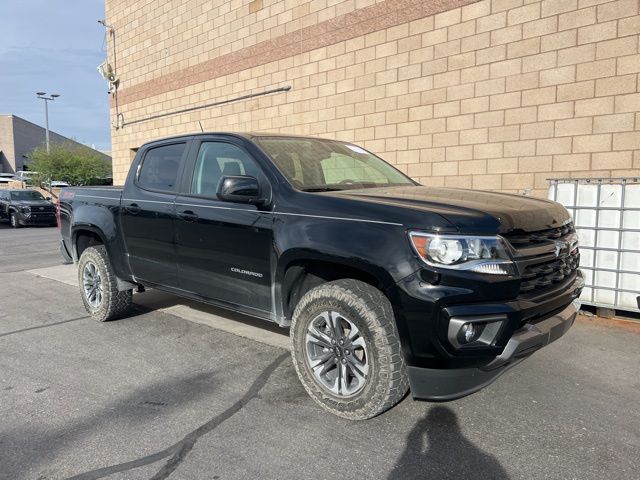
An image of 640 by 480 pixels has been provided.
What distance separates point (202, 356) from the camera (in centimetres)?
461

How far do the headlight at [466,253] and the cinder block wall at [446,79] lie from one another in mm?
4446

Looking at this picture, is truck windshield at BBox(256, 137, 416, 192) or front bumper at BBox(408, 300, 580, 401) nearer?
front bumper at BBox(408, 300, 580, 401)

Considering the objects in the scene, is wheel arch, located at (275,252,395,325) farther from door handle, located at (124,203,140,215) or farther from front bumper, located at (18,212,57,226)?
front bumper, located at (18,212,57,226)

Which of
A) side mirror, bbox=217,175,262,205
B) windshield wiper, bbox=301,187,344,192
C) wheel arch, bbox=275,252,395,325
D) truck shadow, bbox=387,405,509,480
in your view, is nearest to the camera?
truck shadow, bbox=387,405,509,480

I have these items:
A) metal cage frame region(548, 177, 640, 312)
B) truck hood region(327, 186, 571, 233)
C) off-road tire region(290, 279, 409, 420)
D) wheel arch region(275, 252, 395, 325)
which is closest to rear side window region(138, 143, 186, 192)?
wheel arch region(275, 252, 395, 325)

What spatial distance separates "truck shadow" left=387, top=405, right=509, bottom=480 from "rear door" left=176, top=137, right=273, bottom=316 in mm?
1446

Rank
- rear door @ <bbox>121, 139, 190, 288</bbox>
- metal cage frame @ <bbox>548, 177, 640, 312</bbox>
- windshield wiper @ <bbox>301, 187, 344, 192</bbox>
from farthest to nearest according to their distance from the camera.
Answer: metal cage frame @ <bbox>548, 177, 640, 312</bbox> < rear door @ <bbox>121, 139, 190, 288</bbox> < windshield wiper @ <bbox>301, 187, 344, 192</bbox>

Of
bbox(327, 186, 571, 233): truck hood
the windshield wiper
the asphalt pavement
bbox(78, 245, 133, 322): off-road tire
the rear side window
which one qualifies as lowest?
the asphalt pavement

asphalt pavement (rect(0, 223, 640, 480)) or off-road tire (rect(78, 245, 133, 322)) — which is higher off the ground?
off-road tire (rect(78, 245, 133, 322))

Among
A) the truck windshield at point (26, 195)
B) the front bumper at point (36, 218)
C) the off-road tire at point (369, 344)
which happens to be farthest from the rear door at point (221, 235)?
the truck windshield at point (26, 195)

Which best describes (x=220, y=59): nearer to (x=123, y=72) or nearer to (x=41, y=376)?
(x=123, y=72)

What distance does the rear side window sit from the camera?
4.85m

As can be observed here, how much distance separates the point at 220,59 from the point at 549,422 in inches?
424

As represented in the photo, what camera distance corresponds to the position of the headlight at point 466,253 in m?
2.89
